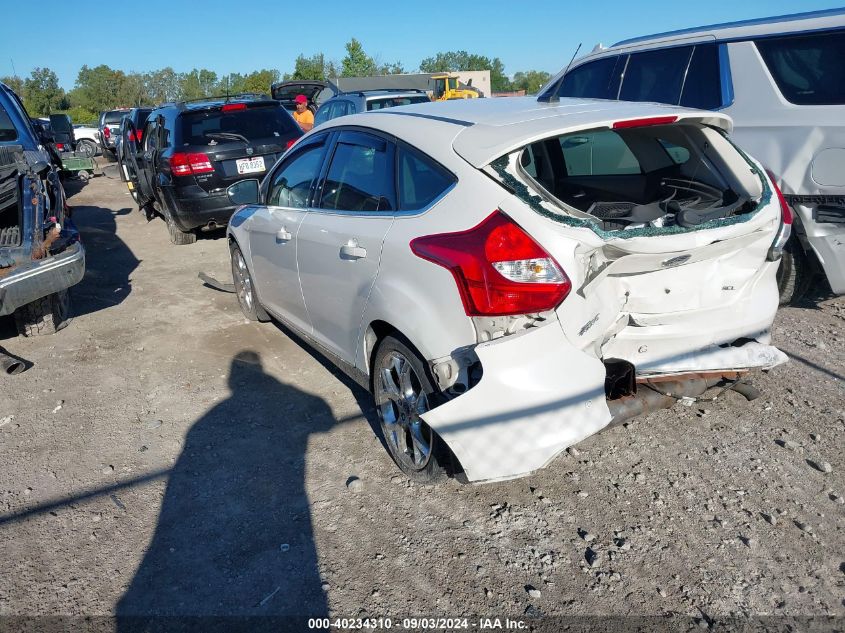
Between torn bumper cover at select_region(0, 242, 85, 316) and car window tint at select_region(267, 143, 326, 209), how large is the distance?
182cm

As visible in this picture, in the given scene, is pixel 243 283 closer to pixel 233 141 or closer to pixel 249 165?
pixel 249 165

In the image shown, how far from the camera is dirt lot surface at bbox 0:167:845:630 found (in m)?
2.58

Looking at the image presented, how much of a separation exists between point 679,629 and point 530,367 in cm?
108

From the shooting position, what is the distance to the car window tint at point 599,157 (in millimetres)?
4055

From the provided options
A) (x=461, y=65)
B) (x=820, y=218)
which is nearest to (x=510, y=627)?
(x=820, y=218)

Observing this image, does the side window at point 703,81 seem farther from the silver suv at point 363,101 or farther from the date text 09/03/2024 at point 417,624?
the silver suv at point 363,101

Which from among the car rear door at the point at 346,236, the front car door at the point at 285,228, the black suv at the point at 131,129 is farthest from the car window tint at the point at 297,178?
the black suv at the point at 131,129

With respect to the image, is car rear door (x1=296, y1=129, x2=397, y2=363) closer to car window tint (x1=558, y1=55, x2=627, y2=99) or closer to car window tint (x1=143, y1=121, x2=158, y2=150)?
car window tint (x1=558, y1=55, x2=627, y2=99)

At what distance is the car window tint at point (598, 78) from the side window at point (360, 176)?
119 inches

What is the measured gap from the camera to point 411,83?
153ft

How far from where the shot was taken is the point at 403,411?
323 centimetres

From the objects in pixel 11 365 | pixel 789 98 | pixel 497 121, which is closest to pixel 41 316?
pixel 11 365

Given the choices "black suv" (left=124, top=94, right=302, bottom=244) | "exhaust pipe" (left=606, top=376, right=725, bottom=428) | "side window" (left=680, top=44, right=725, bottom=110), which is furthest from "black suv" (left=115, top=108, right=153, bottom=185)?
"exhaust pipe" (left=606, top=376, right=725, bottom=428)

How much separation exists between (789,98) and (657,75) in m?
1.32
